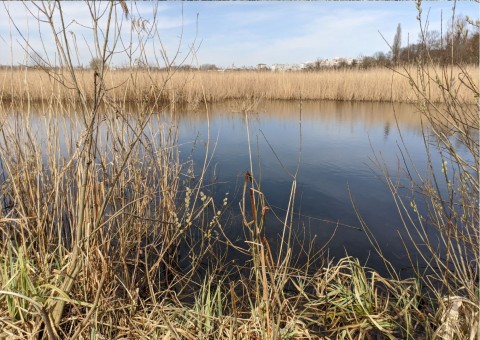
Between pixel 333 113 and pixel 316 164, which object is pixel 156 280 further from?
pixel 333 113

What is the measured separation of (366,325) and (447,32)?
144 centimetres

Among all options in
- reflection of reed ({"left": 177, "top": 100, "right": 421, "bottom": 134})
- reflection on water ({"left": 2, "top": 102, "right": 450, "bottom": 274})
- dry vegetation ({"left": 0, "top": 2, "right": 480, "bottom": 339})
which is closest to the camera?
dry vegetation ({"left": 0, "top": 2, "right": 480, "bottom": 339})

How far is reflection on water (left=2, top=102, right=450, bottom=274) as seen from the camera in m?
2.38

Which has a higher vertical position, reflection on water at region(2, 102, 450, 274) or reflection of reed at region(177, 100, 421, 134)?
reflection of reed at region(177, 100, 421, 134)

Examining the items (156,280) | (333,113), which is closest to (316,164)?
(156,280)

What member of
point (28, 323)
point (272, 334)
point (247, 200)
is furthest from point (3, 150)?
point (247, 200)

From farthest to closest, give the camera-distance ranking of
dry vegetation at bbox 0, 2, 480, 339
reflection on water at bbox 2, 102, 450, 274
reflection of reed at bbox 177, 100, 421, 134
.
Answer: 1. reflection of reed at bbox 177, 100, 421, 134
2. reflection on water at bbox 2, 102, 450, 274
3. dry vegetation at bbox 0, 2, 480, 339

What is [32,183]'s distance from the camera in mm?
1722

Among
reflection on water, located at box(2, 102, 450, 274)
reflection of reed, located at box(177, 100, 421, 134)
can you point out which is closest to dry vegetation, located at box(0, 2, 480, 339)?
reflection on water, located at box(2, 102, 450, 274)

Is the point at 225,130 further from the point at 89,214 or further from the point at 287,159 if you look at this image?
the point at 89,214

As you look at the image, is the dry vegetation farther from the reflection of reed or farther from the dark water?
the reflection of reed

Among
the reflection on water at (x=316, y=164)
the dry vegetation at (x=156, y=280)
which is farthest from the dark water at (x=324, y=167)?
the dry vegetation at (x=156, y=280)

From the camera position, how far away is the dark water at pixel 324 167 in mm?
2447

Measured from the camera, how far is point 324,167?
13.2 ft
